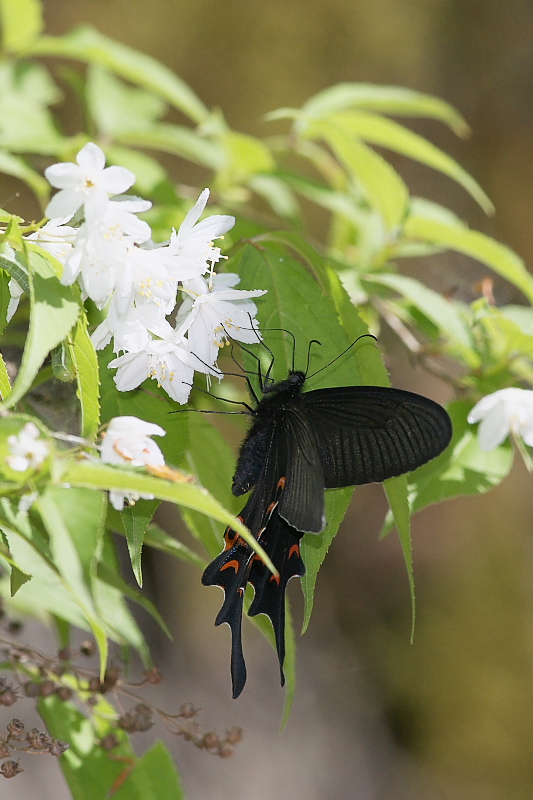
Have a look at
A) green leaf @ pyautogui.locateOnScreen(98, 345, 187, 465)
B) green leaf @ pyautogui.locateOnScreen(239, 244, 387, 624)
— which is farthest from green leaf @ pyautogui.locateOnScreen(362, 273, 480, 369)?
green leaf @ pyautogui.locateOnScreen(98, 345, 187, 465)

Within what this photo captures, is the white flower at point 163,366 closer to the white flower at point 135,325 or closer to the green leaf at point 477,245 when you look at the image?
the white flower at point 135,325

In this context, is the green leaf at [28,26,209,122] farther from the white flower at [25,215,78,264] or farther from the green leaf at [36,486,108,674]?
the green leaf at [36,486,108,674]

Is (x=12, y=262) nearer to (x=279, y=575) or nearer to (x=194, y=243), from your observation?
(x=194, y=243)

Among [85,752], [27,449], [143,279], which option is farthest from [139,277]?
[85,752]

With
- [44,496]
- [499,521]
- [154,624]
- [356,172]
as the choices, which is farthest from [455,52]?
[44,496]

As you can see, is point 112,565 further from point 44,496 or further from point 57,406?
point 44,496

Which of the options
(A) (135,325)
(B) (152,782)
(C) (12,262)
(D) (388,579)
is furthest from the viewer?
(D) (388,579)
